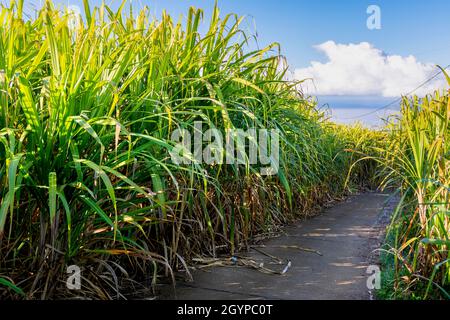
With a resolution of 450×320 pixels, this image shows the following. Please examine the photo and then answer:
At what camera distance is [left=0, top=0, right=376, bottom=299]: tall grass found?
188 centimetres

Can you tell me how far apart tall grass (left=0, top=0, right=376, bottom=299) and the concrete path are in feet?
0.57

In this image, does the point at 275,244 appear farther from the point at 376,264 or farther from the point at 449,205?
the point at 449,205

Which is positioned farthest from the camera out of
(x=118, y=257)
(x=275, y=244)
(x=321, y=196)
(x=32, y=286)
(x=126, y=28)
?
(x=321, y=196)

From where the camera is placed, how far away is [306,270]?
8.71ft

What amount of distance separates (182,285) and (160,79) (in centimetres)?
101

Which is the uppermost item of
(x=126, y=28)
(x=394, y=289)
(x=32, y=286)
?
(x=126, y=28)

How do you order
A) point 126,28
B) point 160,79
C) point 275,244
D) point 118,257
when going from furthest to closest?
point 275,244 → point 126,28 → point 160,79 → point 118,257
